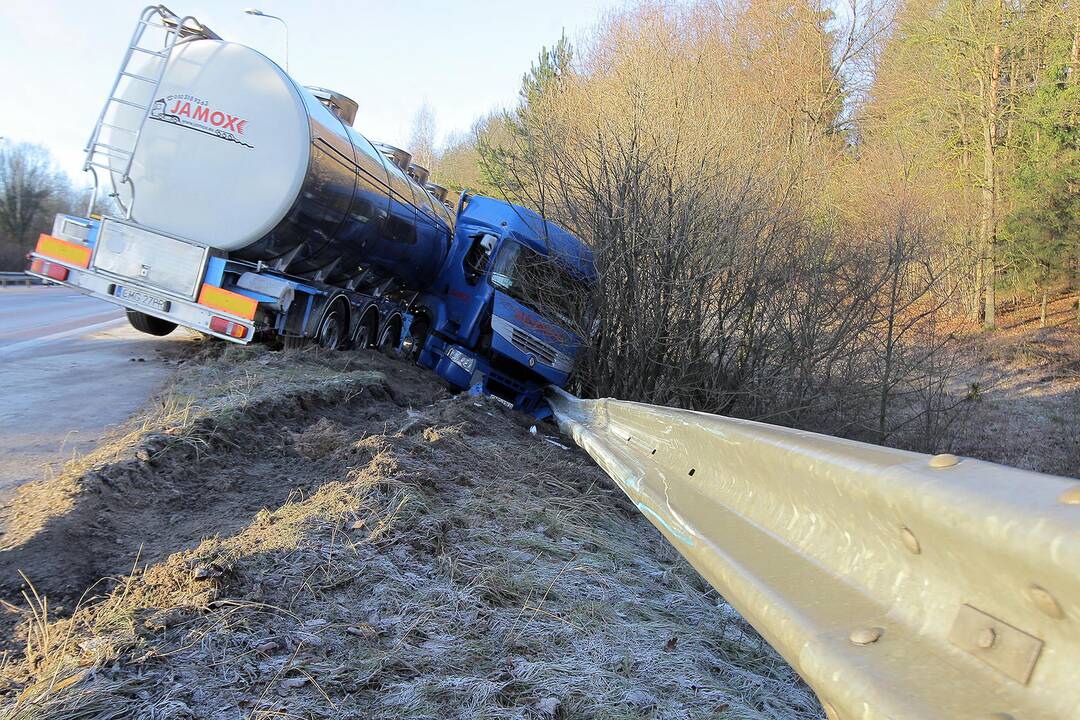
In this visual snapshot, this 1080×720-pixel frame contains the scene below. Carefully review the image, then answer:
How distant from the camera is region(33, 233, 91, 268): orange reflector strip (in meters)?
8.84

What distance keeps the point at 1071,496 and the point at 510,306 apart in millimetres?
10129

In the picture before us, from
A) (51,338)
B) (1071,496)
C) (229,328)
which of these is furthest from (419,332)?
(1071,496)

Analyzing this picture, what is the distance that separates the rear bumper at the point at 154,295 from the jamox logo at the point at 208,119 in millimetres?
1895

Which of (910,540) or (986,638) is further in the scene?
(910,540)

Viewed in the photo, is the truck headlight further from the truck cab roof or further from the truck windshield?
the truck cab roof

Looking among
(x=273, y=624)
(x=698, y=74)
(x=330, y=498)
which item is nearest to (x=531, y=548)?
(x=330, y=498)

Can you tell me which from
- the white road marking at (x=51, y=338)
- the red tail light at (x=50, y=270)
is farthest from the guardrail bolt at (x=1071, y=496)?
the white road marking at (x=51, y=338)

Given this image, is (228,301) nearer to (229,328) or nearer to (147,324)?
(229,328)

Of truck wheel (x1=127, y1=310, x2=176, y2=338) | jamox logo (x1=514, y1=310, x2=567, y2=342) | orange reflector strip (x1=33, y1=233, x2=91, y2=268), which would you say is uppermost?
jamox logo (x1=514, y1=310, x2=567, y2=342)

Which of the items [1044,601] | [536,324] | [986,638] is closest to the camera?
[1044,601]

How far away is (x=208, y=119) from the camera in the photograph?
28.1 feet

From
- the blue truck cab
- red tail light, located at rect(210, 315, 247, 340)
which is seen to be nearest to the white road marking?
red tail light, located at rect(210, 315, 247, 340)

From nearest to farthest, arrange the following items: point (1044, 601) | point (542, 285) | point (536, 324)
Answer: point (1044, 601)
point (542, 285)
point (536, 324)

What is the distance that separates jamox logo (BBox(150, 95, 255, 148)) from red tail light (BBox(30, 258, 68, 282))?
2258 millimetres
